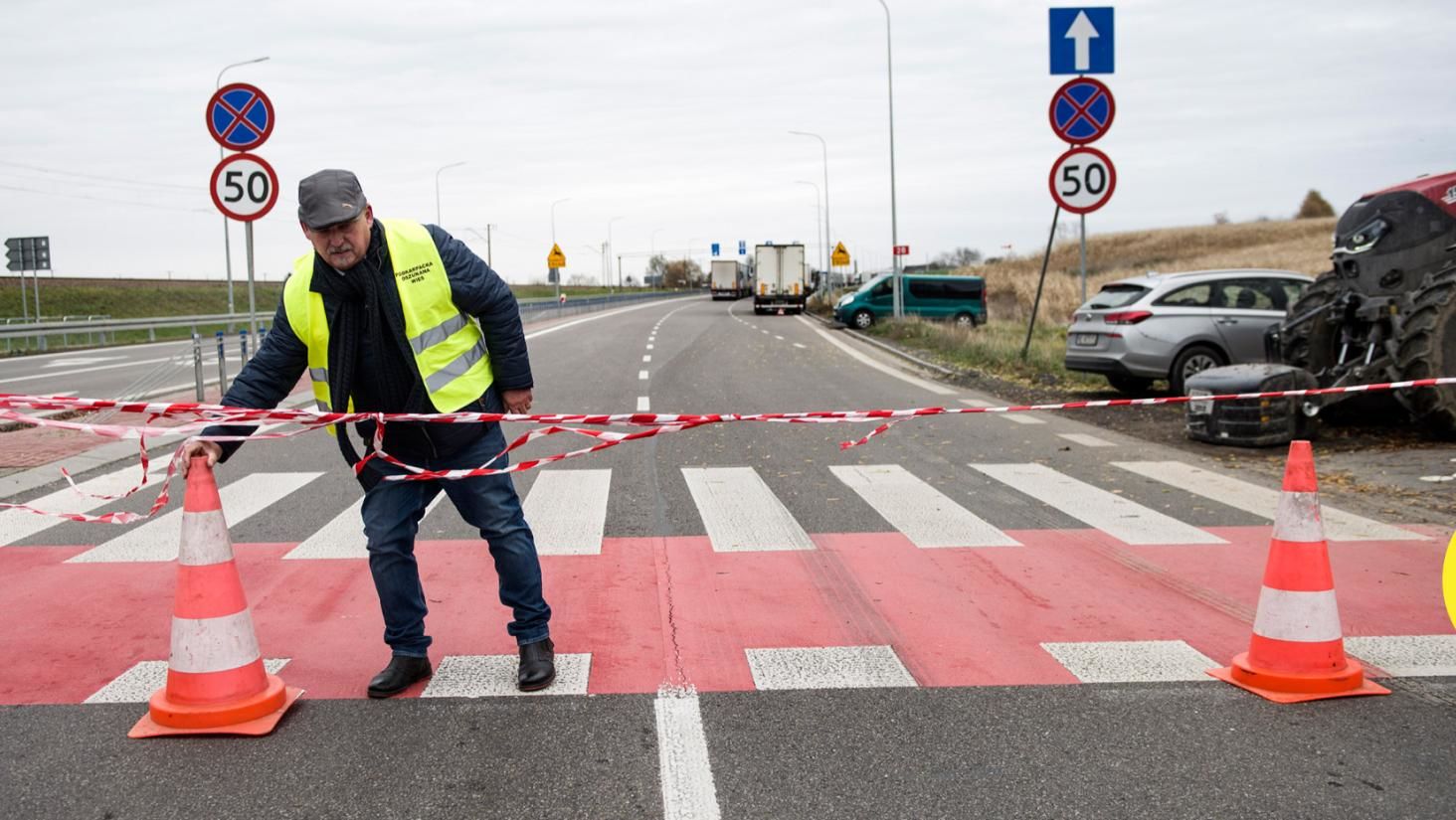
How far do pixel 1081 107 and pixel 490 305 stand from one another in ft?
41.3

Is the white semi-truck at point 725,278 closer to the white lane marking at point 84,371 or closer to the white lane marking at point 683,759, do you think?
the white lane marking at point 84,371

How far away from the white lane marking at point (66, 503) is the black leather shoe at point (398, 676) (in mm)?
2907

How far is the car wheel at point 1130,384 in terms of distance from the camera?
15945 millimetres

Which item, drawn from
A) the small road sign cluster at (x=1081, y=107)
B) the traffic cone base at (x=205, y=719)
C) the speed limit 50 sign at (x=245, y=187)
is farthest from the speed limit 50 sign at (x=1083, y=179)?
the traffic cone base at (x=205, y=719)

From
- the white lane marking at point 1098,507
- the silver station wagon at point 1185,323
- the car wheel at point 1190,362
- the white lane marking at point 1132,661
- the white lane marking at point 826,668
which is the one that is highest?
the silver station wagon at point 1185,323

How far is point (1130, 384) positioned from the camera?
16188 mm

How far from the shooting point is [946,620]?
555cm

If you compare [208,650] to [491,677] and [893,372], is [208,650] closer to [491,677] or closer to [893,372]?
[491,677]

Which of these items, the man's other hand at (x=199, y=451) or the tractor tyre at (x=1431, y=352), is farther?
the tractor tyre at (x=1431, y=352)

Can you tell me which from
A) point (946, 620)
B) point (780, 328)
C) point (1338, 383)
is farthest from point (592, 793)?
point (780, 328)

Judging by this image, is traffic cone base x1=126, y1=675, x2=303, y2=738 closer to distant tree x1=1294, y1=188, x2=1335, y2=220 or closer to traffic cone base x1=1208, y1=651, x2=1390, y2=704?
traffic cone base x1=1208, y1=651, x2=1390, y2=704

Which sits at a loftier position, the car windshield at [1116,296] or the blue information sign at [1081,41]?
the blue information sign at [1081,41]

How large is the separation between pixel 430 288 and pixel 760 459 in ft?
21.6

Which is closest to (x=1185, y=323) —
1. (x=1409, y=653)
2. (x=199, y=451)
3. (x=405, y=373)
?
(x=1409, y=653)
